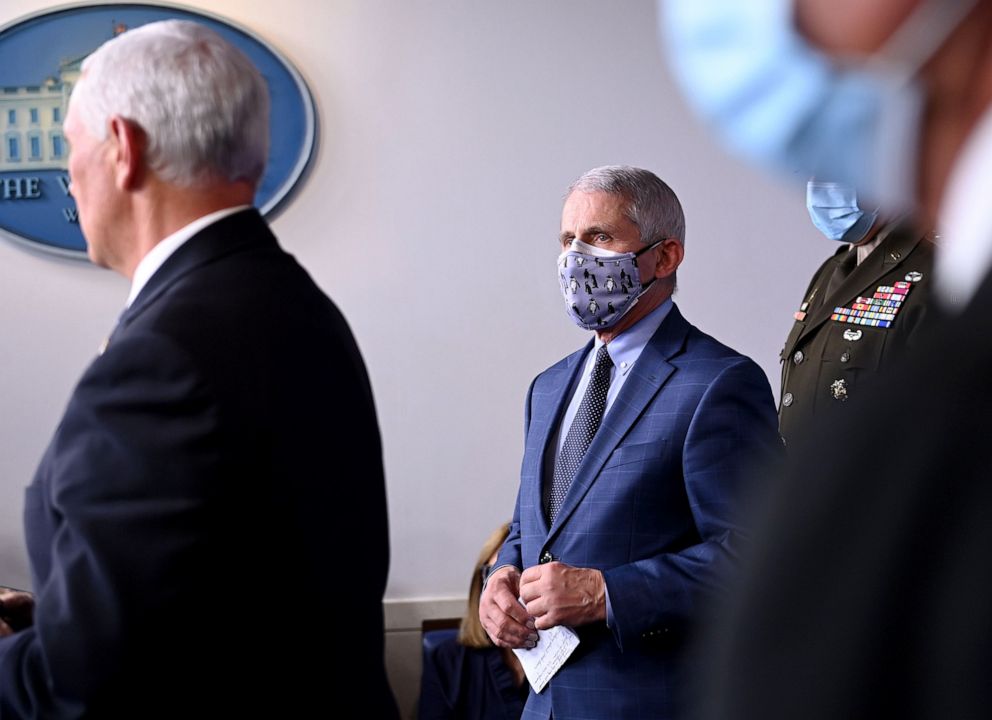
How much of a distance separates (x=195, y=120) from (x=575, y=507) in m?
0.97

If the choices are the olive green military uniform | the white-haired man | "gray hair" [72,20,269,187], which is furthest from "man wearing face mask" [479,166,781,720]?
"gray hair" [72,20,269,187]

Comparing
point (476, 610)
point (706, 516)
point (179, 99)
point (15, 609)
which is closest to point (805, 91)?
point (179, 99)

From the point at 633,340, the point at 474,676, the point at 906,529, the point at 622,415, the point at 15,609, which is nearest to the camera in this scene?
the point at 906,529

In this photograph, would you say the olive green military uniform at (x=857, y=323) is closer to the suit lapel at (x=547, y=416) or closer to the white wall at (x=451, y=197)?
the suit lapel at (x=547, y=416)

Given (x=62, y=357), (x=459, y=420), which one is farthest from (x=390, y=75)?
(x=62, y=357)

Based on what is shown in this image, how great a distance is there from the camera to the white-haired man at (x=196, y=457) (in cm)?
115

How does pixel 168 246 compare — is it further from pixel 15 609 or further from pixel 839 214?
pixel 839 214

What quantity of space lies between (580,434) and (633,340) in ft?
0.68

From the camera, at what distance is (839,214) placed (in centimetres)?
254

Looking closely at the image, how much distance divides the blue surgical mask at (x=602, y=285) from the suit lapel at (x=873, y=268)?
1.96 ft

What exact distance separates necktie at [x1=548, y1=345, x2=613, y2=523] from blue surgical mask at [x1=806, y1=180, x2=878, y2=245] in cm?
73

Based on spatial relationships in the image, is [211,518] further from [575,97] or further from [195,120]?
[575,97]

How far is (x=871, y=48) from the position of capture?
0.43 meters

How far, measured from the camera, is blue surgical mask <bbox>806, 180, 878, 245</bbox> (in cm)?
250
